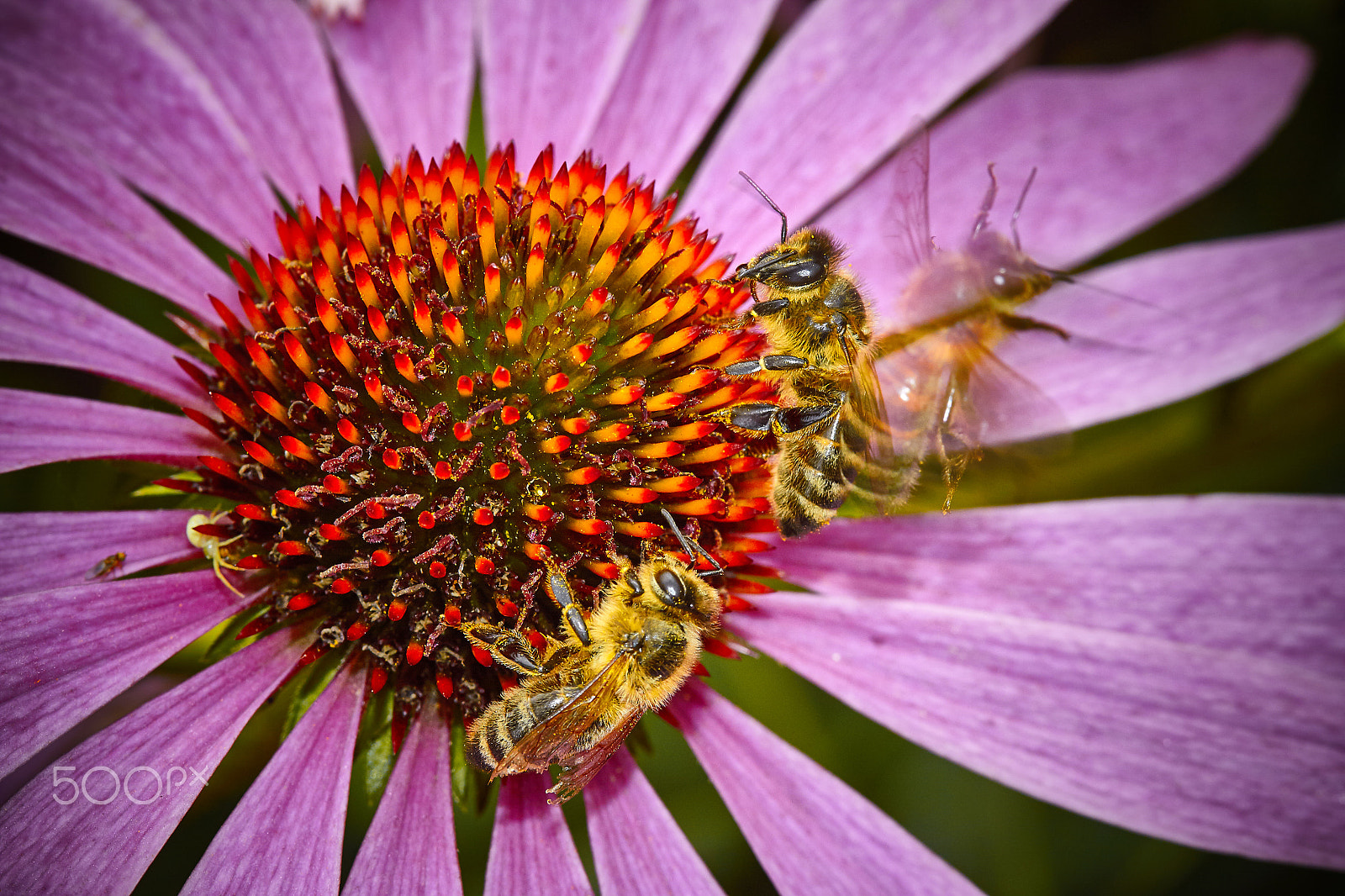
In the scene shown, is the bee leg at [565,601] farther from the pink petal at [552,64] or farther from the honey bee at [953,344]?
the pink petal at [552,64]

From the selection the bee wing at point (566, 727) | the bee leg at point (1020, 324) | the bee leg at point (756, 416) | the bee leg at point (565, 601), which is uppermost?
the bee leg at point (1020, 324)

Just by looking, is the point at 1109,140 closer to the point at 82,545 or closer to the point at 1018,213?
the point at 1018,213

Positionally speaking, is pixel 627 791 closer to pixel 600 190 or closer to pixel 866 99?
pixel 600 190

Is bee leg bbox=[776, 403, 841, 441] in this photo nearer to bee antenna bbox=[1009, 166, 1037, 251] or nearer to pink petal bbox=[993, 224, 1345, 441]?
bee antenna bbox=[1009, 166, 1037, 251]

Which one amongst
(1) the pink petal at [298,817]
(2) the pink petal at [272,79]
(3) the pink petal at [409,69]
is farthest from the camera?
(3) the pink petal at [409,69]

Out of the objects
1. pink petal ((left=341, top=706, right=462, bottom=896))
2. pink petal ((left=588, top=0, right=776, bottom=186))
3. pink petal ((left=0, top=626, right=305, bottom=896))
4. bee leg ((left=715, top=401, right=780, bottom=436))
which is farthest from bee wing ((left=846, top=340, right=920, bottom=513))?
pink petal ((left=588, top=0, right=776, bottom=186))

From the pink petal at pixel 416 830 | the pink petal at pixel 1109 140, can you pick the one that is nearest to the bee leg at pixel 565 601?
the pink petal at pixel 416 830

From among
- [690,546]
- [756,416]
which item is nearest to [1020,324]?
[756,416]
